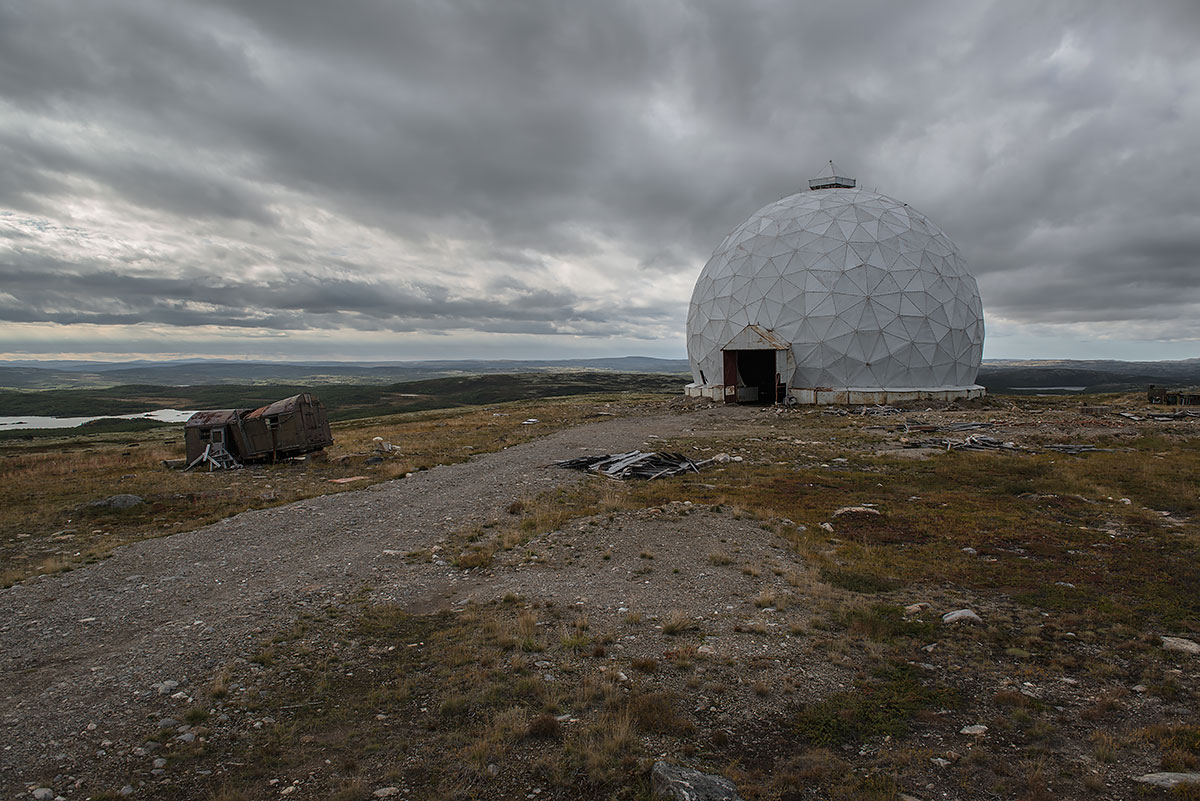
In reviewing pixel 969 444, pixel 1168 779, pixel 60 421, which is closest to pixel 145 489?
pixel 1168 779

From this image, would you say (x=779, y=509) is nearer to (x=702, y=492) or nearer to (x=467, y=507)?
(x=702, y=492)

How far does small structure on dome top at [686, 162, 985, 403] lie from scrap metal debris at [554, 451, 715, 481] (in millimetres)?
19386

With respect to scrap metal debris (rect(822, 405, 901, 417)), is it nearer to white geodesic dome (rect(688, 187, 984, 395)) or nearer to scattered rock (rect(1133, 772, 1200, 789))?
white geodesic dome (rect(688, 187, 984, 395))

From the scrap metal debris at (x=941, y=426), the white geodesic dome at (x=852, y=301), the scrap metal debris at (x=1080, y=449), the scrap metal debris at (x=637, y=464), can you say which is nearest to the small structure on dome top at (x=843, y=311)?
the white geodesic dome at (x=852, y=301)

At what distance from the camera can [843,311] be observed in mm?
34156

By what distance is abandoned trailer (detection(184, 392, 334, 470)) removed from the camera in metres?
19.2

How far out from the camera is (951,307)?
36.2m

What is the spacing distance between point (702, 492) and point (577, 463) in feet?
16.3

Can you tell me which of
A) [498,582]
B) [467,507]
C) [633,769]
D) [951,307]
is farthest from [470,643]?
[951,307]

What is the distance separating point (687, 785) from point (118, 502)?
52.7 feet

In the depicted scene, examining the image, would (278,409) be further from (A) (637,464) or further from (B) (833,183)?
(B) (833,183)

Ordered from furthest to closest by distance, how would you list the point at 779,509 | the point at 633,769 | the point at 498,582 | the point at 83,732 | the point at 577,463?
the point at 577,463 → the point at 779,509 → the point at 498,582 → the point at 83,732 → the point at 633,769

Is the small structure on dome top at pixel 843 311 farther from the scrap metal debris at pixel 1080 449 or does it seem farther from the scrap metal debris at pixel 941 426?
the scrap metal debris at pixel 1080 449

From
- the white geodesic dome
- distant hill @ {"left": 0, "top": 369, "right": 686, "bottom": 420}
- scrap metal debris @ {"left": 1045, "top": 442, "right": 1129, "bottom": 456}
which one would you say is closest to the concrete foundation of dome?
the white geodesic dome
